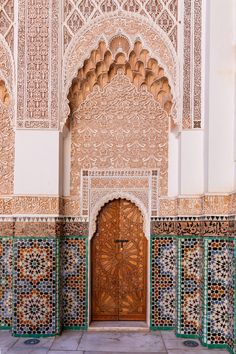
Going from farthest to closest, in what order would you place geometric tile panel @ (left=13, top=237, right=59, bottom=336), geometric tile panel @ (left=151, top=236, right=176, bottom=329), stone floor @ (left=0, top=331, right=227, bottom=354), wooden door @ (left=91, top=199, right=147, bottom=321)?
→ wooden door @ (left=91, top=199, right=147, bottom=321), geometric tile panel @ (left=151, top=236, right=176, bottom=329), geometric tile panel @ (left=13, top=237, right=59, bottom=336), stone floor @ (left=0, top=331, right=227, bottom=354)

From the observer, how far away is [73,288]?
388 cm

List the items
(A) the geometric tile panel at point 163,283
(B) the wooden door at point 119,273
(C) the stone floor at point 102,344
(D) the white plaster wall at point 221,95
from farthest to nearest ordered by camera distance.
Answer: (B) the wooden door at point 119,273 < (A) the geometric tile panel at point 163,283 < (D) the white plaster wall at point 221,95 < (C) the stone floor at point 102,344

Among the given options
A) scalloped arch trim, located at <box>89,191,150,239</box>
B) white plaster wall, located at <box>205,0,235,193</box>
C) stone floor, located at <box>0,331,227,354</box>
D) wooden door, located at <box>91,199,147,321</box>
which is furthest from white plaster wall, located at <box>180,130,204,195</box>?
stone floor, located at <box>0,331,227,354</box>

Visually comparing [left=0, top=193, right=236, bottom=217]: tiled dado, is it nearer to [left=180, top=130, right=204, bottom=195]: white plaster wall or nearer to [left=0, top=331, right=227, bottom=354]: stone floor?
[left=180, top=130, right=204, bottom=195]: white plaster wall

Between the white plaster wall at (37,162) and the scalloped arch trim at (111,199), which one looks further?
the scalloped arch trim at (111,199)

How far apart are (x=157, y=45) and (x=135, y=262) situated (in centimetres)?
201

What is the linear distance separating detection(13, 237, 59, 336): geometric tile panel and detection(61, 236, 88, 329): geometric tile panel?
24 centimetres

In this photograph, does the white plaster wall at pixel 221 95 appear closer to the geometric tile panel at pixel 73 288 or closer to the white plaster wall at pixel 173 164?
the white plaster wall at pixel 173 164

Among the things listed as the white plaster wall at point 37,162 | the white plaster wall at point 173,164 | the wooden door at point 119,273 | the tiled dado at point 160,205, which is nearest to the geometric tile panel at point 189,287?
the tiled dado at point 160,205

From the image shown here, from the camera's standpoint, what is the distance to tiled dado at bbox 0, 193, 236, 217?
11.4 feet

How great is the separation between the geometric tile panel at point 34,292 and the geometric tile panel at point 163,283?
35.7 inches

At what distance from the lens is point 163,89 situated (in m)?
3.96

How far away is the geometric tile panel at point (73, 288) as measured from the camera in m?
3.87

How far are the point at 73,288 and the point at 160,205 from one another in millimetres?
1113
